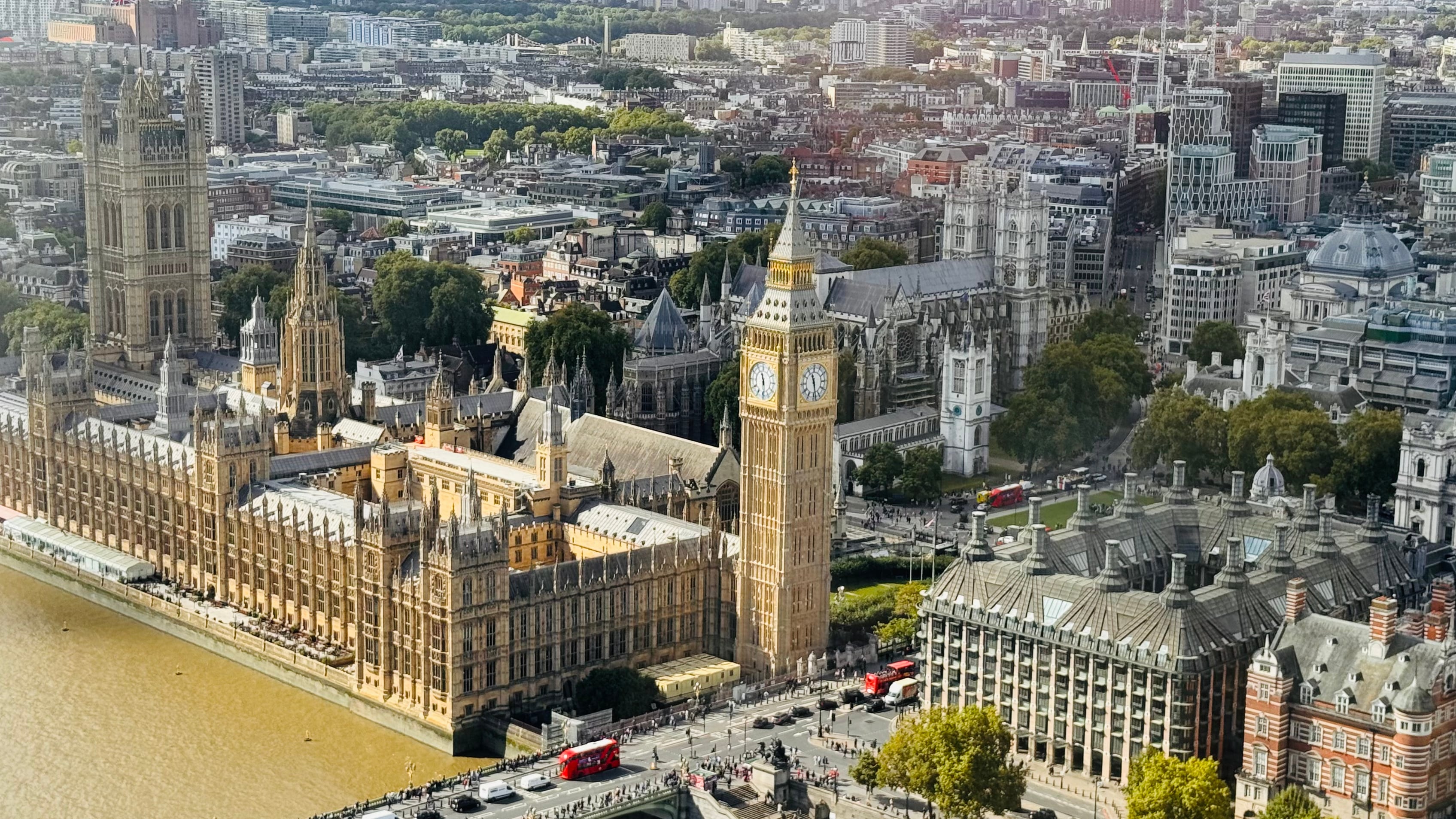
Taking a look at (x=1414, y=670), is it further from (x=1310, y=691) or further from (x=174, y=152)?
(x=174, y=152)

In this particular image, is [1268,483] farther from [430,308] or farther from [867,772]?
[430,308]

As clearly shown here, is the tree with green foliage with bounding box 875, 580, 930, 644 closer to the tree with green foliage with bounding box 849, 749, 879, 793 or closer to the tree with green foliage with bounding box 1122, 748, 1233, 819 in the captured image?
the tree with green foliage with bounding box 849, 749, 879, 793

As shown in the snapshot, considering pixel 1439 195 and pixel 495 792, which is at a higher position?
pixel 1439 195

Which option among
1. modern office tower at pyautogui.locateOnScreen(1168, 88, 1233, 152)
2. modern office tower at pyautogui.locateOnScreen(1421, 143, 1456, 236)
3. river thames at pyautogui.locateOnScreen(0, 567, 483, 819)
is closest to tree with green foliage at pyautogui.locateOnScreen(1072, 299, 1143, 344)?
modern office tower at pyautogui.locateOnScreen(1421, 143, 1456, 236)

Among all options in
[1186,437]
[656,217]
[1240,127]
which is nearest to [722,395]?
[1186,437]

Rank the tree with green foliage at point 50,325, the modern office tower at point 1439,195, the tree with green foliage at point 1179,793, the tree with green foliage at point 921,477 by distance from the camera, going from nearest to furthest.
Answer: the tree with green foliage at point 1179,793, the tree with green foliage at point 921,477, the tree with green foliage at point 50,325, the modern office tower at point 1439,195

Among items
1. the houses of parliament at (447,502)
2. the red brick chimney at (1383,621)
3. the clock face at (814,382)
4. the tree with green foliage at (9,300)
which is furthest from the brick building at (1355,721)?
the tree with green foliage at (9,300)

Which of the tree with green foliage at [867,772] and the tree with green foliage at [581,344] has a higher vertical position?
the tree with green foliage at [581,344]

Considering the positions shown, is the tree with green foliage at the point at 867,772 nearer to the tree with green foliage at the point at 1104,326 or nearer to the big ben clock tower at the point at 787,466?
the big ben clock tower at the point at 787,466
